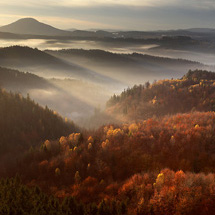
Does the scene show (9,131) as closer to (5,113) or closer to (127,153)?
(5,113)

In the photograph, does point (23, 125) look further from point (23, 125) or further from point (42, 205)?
point (42, 205)

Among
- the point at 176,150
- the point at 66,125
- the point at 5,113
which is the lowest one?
the point at 66,125

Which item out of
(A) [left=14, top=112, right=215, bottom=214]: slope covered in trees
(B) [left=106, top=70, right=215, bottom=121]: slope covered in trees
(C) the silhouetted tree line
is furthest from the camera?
(B) [left=106, top=70, right=215, bottom=121]: slope covered in trees

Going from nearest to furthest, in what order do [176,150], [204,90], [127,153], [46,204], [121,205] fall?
[121,205] < [46,204] < [176,150] < [127,153] < [204,90]

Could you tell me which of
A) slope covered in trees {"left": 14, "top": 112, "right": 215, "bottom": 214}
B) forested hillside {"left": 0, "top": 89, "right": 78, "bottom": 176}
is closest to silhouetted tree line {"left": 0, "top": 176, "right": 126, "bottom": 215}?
slope covered in trees {"left": 14, "top": 112, "right": 215, "bottom": 214}

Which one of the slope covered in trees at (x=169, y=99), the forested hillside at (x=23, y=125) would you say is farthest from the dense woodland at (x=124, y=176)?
the slope covered in trees at (x=169, y=99)

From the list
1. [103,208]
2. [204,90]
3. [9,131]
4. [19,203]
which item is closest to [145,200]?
[103,208]

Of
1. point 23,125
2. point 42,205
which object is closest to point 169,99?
point 23,125

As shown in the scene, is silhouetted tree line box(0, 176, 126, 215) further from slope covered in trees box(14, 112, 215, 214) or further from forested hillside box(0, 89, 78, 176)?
forested hillside box(0, 89, 78, 176)
